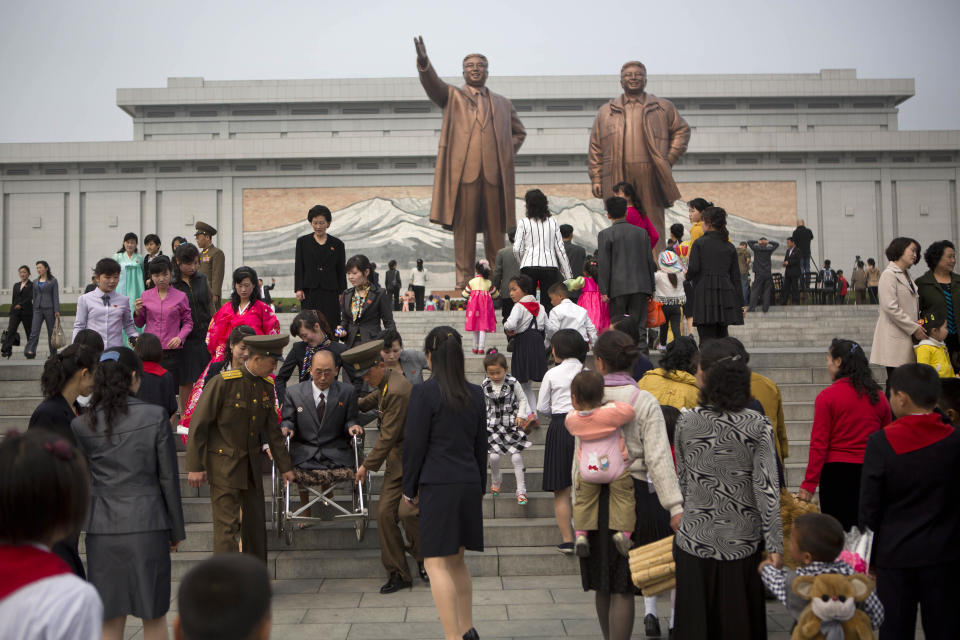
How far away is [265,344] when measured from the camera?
4.58 meters

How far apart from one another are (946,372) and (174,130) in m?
32.5

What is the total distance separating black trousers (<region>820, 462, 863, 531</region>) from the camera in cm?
413

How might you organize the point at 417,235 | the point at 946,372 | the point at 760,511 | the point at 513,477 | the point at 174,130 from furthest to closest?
the point at 174,130, the point at 417,235, the point at 513,477, the point at 946,372, the point at 760,511

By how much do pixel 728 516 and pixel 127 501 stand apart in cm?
230

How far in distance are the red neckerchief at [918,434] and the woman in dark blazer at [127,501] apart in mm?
2773

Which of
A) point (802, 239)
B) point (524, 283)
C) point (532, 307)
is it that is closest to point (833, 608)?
point (532, 307)

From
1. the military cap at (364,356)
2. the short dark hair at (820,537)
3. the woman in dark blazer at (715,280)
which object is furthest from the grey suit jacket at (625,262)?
the short dark hair at (820,537)

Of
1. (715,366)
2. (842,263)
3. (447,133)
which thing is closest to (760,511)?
(715,366)

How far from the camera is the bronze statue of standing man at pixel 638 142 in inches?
421

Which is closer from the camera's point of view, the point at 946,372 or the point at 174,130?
the point at 946,372

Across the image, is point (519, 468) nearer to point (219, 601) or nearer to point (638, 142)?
point (219, 601)

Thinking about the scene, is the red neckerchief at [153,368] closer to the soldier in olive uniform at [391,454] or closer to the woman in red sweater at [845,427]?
the soldier in olive uniform at [391,454]

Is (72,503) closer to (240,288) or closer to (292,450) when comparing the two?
(292,450)

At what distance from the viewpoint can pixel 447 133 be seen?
10.3 m
